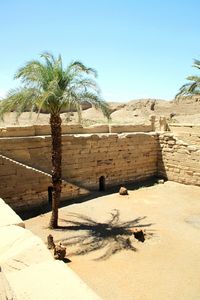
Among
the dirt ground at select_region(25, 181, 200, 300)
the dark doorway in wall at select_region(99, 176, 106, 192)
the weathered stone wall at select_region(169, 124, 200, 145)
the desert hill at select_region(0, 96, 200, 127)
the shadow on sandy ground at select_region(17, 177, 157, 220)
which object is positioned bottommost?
the dirt ground at select_region(25, 181, 200, 300)

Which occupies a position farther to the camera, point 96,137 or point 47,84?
point 96,137

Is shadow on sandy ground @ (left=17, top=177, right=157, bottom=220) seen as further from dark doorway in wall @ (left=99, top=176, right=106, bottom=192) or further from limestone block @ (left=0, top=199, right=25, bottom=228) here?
limestone block @ (left=0, top=199, right=25, bottom=228)

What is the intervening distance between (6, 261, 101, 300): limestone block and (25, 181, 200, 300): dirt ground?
3626 mm

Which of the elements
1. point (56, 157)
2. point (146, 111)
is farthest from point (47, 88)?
point (146, 111)

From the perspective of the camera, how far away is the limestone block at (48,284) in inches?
133

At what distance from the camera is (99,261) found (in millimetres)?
8656

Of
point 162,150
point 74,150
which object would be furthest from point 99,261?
point 162,150

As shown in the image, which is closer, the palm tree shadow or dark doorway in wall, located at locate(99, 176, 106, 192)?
the palm tree shadow

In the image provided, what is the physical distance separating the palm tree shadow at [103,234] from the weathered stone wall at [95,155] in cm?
260

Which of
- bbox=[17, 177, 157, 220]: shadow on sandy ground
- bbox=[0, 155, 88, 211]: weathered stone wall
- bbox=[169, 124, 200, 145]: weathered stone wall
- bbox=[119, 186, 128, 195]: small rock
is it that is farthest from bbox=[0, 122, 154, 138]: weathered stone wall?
bbox=[119, 186, 128, 195]: small rock

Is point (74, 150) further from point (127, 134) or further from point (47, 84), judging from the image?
point (47, 84)

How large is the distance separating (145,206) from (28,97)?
641 cm

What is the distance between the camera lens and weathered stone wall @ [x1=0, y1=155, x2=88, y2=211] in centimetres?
1198

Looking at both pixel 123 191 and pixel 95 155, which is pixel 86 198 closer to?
pixel 123 191
